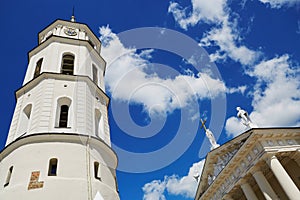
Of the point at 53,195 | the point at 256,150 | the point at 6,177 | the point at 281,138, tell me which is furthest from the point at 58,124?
the point at 281,138

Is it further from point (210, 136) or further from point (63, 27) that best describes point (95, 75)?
point (210, 136)

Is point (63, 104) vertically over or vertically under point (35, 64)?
under

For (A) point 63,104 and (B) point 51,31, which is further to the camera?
(B) point 51,31

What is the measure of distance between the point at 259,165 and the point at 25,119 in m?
17.1

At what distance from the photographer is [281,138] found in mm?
20203

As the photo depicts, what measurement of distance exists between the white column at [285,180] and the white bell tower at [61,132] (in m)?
10.8

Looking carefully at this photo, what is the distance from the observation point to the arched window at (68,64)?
2138cm

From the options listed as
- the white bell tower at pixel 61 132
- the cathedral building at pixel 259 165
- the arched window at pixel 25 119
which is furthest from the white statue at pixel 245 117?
the arched window at pixel 25 119

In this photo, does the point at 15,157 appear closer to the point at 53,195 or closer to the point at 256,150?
the point at 53,195

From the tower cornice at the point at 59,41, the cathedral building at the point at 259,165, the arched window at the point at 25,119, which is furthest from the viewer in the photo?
the tower cornice at the point at 59,41

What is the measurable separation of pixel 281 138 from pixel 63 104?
1629 cm

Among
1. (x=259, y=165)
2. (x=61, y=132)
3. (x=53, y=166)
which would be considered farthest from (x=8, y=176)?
(x=259, y=165)

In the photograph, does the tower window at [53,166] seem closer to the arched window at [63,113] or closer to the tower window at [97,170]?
the tower window at [97,170]

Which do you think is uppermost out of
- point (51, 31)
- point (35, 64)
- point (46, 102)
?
point (51, 31)
